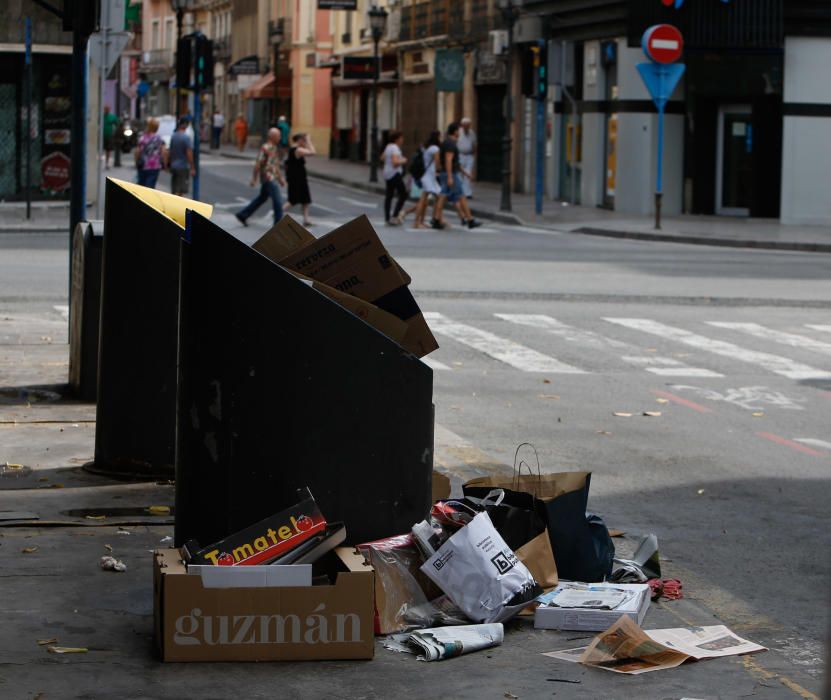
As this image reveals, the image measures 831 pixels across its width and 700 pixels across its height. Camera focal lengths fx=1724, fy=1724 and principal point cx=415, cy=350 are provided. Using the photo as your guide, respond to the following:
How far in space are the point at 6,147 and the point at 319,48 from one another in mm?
39662

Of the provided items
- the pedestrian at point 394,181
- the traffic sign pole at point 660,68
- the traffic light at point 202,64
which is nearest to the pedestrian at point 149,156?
the traffic light at point 202,64

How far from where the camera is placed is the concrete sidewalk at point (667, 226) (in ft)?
90.3

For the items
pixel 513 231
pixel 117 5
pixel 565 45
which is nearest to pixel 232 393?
pixel 117 5

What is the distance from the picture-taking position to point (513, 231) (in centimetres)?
2953

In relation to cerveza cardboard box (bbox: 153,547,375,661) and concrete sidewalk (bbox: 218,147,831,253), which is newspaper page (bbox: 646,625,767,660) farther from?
concrete sidewalk (bbox: 218,147,831,253)

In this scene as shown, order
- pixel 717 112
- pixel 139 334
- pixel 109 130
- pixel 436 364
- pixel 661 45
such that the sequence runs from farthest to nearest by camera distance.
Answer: pixel 109 130, pixel 717 112, pixel 661 45, pixel 436 364, pixel 139 334

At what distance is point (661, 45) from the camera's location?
29.3m

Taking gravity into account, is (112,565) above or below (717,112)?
below

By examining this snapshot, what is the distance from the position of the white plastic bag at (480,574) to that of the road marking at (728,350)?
7.37 metres

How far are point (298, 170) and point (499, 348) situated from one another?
48.6ft

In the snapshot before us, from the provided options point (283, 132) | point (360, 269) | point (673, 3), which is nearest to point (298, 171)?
point (673, 3)

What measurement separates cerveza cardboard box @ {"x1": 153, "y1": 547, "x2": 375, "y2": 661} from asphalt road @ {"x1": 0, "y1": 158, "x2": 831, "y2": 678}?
4.61ft

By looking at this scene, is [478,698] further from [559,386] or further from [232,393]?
[559,386]

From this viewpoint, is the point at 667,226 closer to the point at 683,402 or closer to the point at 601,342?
the point at 601,342
